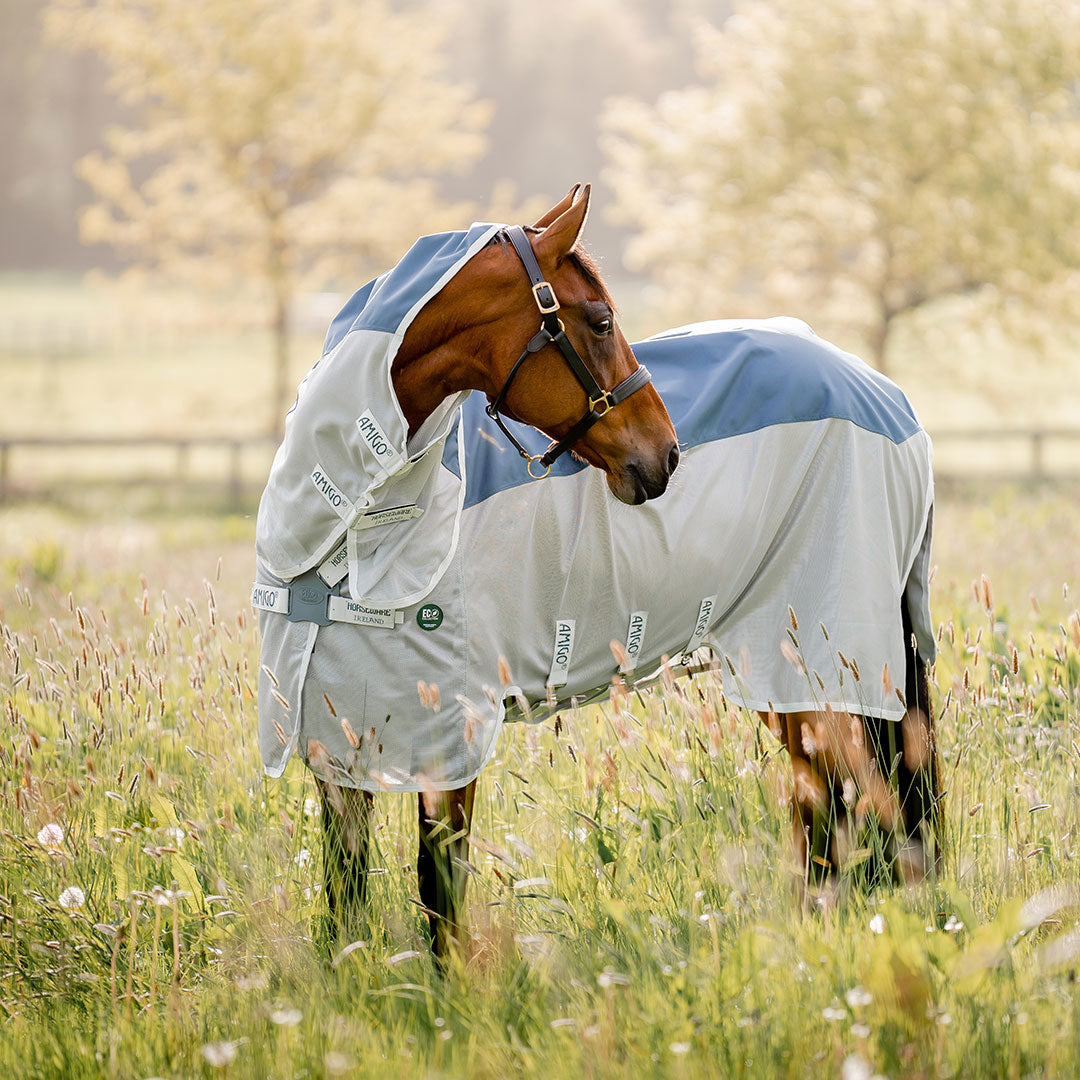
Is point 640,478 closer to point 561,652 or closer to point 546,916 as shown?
point 561,652

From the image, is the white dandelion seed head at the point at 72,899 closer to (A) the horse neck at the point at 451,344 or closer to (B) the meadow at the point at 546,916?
(B) the meadow at the point at 546,916

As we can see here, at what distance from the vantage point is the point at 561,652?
2.84 meters

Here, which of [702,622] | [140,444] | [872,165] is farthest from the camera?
[140,444]

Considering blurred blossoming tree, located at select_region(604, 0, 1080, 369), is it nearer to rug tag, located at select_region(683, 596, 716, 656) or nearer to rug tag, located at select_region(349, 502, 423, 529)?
rug tag, located at select_region(683, 596, 716, 656)

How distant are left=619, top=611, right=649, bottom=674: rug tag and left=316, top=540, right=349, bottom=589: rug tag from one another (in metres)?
0.81

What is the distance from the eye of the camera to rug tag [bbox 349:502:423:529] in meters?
2.56

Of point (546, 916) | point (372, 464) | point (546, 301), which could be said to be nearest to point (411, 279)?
point (546, 301)

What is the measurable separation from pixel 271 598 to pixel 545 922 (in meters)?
1.02

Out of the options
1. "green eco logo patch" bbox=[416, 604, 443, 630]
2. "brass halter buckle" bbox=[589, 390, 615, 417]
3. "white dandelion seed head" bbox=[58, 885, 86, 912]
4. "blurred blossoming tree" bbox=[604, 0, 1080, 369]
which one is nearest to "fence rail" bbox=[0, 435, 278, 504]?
"blurred blossoming tree" bbox=[604, 0, 1080, 369]

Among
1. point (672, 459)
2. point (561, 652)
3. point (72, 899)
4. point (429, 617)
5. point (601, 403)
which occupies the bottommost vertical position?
point (72, 899)

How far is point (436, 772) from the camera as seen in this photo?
256 cm

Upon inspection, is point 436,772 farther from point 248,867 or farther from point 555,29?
point 555,29

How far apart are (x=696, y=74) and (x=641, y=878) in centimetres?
6424

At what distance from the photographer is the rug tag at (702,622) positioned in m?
3.05
